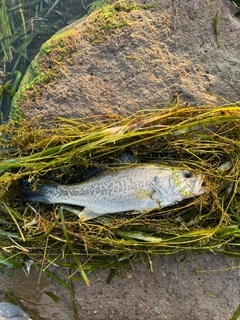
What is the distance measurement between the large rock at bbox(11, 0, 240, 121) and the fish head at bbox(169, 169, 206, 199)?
0.54 meters

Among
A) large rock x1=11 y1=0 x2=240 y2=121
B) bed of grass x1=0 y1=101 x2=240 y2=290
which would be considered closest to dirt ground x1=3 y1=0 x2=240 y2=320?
large rock x1=11 y1=0 x2=240 y2=121

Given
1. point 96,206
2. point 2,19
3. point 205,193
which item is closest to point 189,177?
point 205,193

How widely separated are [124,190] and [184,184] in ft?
1.13

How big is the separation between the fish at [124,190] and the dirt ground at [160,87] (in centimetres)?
45

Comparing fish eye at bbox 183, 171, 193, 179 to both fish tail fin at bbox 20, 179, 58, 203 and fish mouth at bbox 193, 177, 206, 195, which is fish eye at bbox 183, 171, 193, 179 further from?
fish tail fin at bbox 20, 179, 58, 203

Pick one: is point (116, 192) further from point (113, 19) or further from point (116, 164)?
point (113, 19)

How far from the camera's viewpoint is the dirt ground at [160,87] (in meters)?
2.53

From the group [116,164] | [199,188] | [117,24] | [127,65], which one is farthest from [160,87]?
[199,188]

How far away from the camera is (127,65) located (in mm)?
2529

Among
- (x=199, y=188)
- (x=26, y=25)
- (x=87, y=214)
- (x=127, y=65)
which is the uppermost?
(x=26, y=25)

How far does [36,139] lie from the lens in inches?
95.6

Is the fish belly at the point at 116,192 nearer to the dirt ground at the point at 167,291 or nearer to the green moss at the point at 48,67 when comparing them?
the dirt ground at the point at 167,291

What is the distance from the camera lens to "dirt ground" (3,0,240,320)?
2527mm

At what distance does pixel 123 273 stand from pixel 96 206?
501 mm
